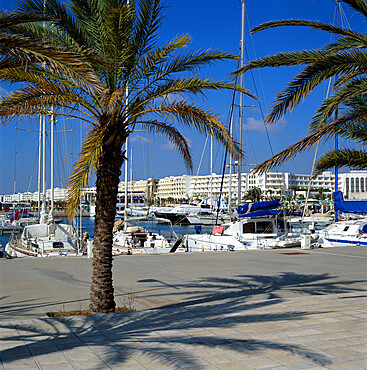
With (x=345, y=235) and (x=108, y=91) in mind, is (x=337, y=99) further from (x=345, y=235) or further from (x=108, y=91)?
(x=345, y=235)

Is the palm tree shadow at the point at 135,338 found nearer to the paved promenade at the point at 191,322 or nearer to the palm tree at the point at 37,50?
the paved promenade at the point at 191,322

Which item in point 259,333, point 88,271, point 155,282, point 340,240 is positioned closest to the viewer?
point 259,333

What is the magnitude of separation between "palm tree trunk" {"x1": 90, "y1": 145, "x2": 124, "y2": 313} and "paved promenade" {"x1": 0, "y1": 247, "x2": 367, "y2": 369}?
0.57m

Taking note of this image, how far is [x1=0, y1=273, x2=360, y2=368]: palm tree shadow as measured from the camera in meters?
6.03

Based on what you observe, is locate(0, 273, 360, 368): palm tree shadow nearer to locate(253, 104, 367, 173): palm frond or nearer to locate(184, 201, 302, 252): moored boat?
locate(253, 104, 367, 173): palm frond

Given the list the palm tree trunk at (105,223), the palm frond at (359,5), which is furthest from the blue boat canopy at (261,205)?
the palm tree trunk at (105,223)

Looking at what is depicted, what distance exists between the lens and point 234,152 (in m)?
9.34

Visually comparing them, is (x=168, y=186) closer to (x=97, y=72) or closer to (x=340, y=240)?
(x=340, y=240)

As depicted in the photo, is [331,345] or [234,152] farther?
[234,152]

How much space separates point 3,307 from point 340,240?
23.5 metres

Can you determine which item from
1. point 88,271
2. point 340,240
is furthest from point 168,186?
point 88,271

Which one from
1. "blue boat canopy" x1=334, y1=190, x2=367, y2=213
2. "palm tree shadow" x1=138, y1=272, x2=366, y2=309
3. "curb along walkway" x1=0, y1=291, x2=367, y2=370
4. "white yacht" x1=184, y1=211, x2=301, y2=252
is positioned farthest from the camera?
"blue boat canopy" x1=334, y1=190, x2=367, y2=213

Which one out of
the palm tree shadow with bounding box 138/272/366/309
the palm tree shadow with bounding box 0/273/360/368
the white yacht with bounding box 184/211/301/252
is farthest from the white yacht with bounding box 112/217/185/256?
the palm tree shadow with bounding box 0/273/360/368

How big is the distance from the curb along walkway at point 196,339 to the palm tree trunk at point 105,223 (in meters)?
0.56
